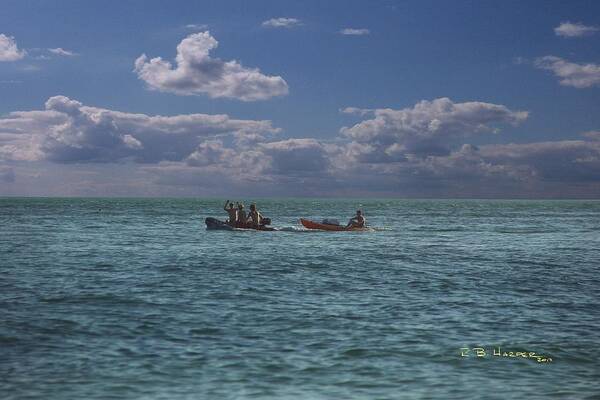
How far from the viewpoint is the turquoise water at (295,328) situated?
9.80m

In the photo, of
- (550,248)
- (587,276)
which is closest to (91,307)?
(587,276)

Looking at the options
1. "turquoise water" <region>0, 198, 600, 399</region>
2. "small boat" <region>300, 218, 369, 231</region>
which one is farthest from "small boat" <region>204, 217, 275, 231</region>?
"turquoise water" <region>0, 198, 600, 399</region>

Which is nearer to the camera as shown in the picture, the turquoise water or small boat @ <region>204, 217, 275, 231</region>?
the turquoise water

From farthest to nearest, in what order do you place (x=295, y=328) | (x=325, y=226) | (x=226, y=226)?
(x=325, y=226), (x=226, y=226), (x=295, y=328)

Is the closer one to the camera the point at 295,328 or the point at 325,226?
the point at 295,328

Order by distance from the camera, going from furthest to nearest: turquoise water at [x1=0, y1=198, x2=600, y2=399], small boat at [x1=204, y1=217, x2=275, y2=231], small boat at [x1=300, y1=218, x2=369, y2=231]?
small boat at [x1=300, y1=218, x2=369, y2=231], small boat at [x1=204, y1=217, x2=275, y2=231], turquoise water at [x1=0, y1=198, x2=600, y2=399]

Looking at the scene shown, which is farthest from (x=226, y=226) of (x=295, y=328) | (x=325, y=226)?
(x=295, y=328)

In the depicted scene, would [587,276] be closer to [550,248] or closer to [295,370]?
[550,248]

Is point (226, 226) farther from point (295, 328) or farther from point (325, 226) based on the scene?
point (295, 328)

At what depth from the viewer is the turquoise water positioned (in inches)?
386

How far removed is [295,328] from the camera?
1352cm

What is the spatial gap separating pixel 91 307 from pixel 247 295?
4.34 m

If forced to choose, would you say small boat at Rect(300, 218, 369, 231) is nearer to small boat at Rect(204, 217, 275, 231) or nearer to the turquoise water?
small boat at Rect(204, 217, 275, 231)

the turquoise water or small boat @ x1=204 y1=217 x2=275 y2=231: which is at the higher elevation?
small boat @ x1=204 y1=217 x2=275 y2=231
